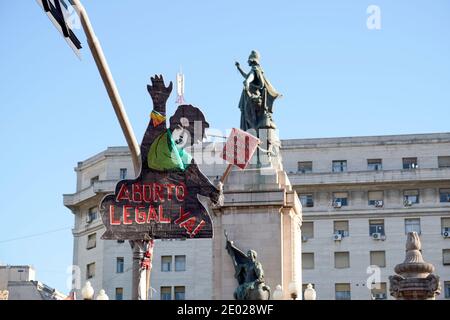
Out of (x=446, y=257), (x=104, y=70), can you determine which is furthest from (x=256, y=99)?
(x=446, y=257)

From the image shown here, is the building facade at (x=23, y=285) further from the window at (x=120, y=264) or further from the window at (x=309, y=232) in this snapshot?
the window at (x=309, y=232)

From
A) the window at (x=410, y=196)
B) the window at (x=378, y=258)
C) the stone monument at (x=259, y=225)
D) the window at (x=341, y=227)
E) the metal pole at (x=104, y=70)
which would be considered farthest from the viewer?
the window at (x=341, y=227)

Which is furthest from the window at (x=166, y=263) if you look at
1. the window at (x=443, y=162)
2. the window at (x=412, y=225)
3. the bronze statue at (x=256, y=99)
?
the bronze statue at (x=256, y=99)

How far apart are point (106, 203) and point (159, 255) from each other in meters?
67.4

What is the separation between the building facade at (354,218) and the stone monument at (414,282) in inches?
2005

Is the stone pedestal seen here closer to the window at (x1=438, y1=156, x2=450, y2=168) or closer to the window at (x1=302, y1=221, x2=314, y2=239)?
the window at (x1=302, y1=221, x2=314, y2=239)

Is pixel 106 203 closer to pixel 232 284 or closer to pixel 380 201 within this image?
pixel 232 284

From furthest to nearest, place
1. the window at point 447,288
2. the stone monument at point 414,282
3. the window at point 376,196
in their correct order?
the window at point 376,196
the window at point 447,288
the stone monument at point 414,282

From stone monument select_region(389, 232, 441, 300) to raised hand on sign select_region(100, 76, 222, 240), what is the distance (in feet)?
47.3

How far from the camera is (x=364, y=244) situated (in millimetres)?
94688

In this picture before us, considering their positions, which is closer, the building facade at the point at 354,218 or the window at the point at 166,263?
the building facade at the point at 354,218

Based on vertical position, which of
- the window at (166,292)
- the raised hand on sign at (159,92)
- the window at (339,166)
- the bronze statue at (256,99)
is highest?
the window at (339,166)

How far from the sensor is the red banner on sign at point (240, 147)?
3966 centimetres
